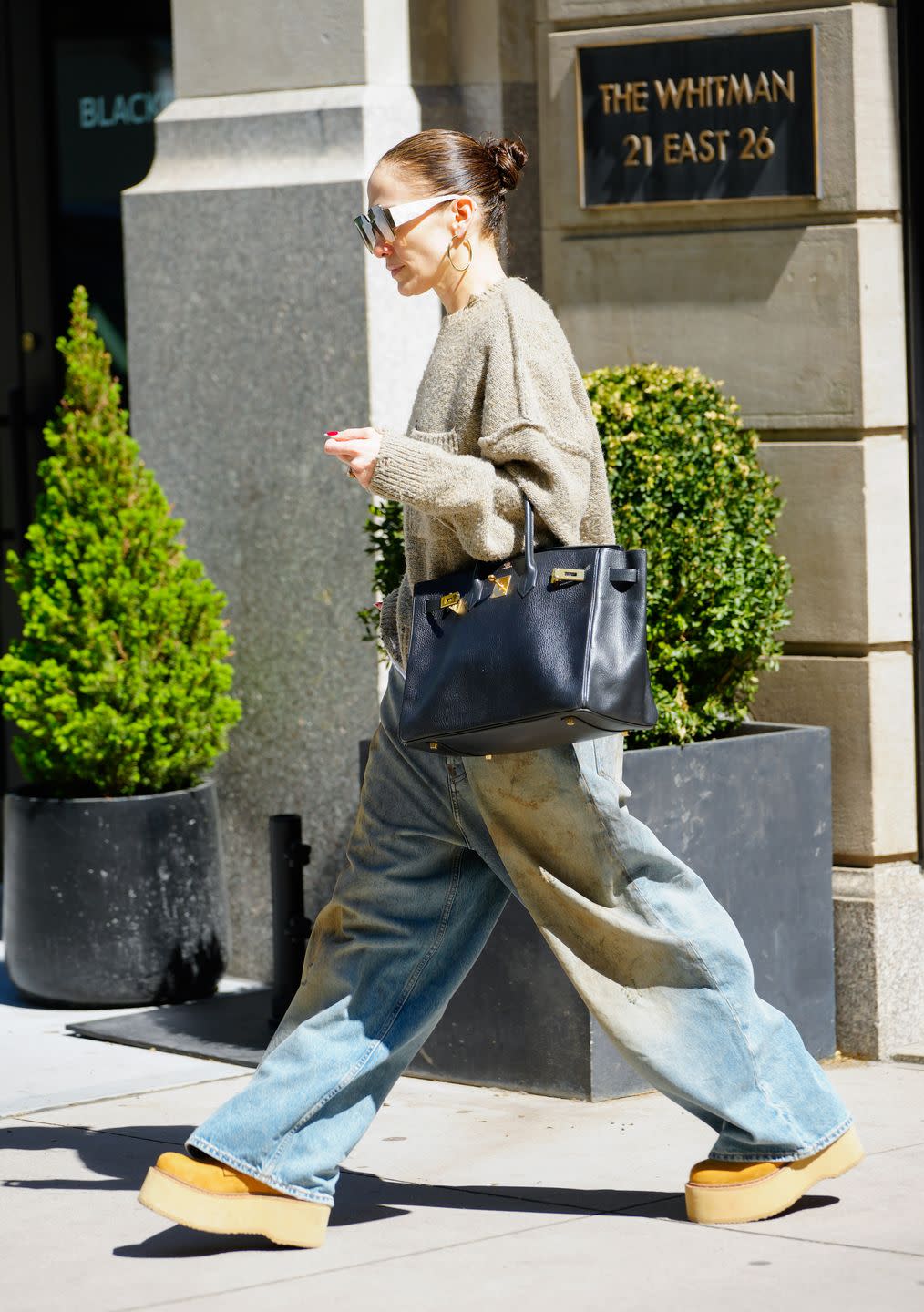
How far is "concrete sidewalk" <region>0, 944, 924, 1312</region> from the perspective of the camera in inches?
156

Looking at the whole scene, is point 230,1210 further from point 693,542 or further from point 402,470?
point 693,542

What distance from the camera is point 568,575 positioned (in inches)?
155

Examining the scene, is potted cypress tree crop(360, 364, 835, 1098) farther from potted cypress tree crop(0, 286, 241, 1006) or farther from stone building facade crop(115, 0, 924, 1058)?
potted cypress tree crop(0, 286, 241, 1006)

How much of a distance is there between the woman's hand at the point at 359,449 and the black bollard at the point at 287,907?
2.41 metres

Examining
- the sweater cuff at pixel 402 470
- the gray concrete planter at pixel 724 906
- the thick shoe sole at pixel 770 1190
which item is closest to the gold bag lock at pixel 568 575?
the sweater cuff at pixel 402 470

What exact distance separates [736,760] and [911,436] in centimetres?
101

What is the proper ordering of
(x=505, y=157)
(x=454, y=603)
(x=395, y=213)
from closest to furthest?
(x=454, y=603) < (x=395, y=213) < (x=505, y=157)

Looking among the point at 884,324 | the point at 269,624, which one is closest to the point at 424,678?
the point at 884,324

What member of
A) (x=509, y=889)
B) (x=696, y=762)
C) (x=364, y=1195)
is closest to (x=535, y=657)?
(x=509, y=889)

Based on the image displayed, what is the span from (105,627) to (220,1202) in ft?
8.30

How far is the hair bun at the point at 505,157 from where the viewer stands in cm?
427

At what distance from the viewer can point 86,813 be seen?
6391 mm

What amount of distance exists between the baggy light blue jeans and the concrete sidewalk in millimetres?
195

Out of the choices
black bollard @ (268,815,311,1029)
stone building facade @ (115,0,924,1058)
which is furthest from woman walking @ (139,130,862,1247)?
black bollard @ (268,815,311,1029)
